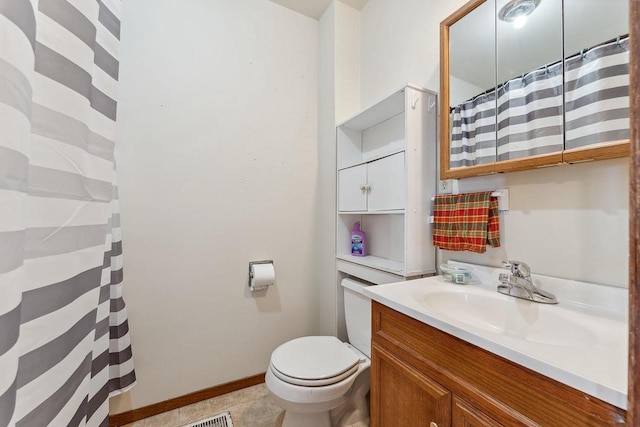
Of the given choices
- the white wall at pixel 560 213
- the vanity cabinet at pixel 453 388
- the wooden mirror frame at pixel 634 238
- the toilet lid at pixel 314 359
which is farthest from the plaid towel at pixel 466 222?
the wooden mirror frame at pixel 634 238

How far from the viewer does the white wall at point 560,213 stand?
75cm

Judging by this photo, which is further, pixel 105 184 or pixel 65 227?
pixel 105 184

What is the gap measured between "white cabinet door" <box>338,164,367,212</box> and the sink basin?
25.3 inches

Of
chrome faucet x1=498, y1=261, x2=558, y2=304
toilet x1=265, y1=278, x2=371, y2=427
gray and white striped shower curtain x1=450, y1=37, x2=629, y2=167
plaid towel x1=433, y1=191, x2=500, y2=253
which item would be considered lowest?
toilet x1=265, y1=278, x2=371, y2=427

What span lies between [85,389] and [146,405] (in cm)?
126

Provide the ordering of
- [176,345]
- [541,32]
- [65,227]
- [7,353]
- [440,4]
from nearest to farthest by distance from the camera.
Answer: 1. [7,353]
2. [65,227]
3. [541,32]
4. [440,4]
5. [176,345]

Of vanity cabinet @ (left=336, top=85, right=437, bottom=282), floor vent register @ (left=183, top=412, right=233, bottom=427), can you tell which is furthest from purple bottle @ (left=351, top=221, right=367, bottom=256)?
floor vent register @ (left=183, top=412, right=233, bottom=427)

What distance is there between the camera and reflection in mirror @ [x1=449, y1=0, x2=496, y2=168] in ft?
3.41

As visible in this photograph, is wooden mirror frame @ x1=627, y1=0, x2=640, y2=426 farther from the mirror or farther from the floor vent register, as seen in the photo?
the floor vent register

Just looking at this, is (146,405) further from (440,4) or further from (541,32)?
(440,4)

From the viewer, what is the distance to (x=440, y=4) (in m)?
1.27

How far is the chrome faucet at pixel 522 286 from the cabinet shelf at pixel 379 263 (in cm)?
41

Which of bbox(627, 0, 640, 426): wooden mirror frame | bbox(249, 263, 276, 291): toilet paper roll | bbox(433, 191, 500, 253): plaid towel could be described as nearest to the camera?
bbox(627, 0, 640, 426): wooden mirror frame

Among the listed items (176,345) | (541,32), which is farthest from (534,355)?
(176,345)
